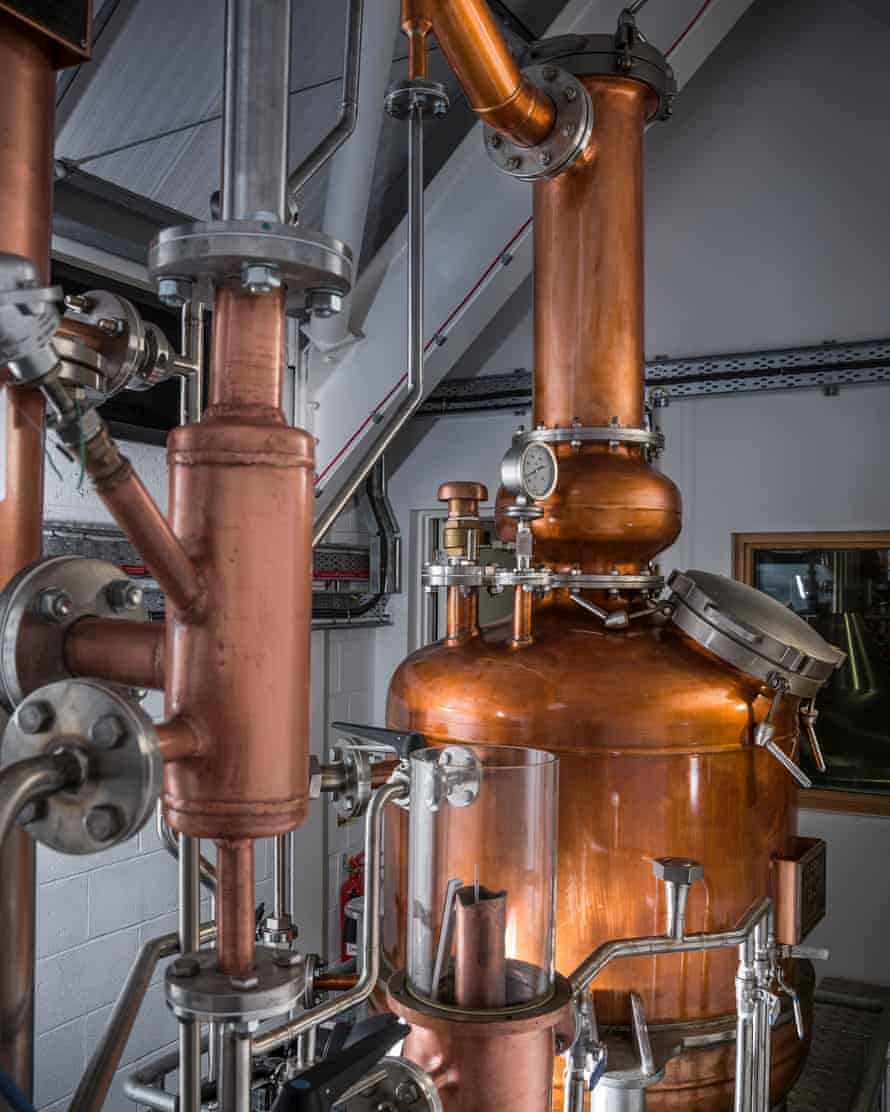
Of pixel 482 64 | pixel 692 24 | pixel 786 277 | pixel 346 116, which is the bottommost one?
pixel 346 116

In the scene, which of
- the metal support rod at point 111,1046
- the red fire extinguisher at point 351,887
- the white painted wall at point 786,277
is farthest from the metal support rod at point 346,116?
the red fire extinguisher at point 351,887

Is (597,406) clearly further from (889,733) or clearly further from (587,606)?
(889,733)

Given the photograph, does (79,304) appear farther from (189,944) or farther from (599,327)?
(599,327)

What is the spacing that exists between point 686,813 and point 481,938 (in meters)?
0.79

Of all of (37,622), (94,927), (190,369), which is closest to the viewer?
(37,622)

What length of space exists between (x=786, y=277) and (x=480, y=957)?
9.36 feet

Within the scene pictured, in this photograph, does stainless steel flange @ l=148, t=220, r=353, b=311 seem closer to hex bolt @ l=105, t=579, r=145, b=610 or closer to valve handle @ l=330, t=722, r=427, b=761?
hex bolt @ l=105, t=579, r=145, b=610

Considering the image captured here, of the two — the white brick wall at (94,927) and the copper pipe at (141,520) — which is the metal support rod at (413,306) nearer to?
the copper pipe at (141,520)

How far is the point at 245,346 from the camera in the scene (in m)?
0.69

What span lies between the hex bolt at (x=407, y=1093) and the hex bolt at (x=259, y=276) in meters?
0.70

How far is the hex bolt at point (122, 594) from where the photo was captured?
2.83 ft

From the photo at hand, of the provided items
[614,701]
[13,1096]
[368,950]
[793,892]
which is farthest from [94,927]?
[13,1096]

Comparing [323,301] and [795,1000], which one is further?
[795,1000]

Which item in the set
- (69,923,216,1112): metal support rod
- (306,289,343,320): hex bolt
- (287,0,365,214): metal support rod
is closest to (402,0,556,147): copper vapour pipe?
(287,0,365,214): metal support rod
